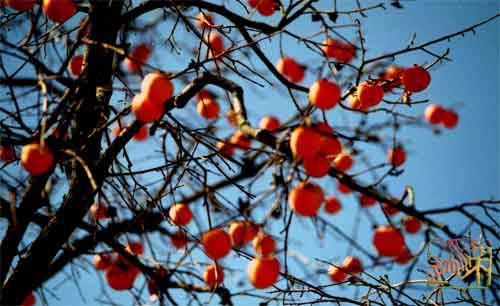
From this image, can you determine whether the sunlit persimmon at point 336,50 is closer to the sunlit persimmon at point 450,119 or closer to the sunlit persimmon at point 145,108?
the sunlit persimmon at point 145,108

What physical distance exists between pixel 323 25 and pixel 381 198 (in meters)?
1.23

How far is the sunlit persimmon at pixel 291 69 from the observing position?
3.12 m

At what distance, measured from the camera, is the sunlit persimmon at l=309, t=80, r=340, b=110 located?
1.75 m

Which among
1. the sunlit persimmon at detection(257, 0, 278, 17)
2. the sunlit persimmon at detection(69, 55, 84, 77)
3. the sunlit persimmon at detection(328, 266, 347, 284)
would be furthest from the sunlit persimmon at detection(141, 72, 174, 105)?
the sunlit persimmon at detection(328, 266, 347, 284)

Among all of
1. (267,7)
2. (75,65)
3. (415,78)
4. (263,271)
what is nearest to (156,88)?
(263,271)

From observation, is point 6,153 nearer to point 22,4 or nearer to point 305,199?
point 22,4

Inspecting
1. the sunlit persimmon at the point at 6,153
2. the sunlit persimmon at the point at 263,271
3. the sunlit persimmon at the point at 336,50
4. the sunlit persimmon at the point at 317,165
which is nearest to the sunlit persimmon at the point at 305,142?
the sunlit persimmon at the point at 317,165

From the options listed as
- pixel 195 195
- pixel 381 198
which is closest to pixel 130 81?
pixel 195 195

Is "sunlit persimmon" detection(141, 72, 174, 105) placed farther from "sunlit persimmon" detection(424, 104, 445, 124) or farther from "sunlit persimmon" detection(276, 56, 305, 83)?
"sunlit persimmon" detection(424, 104, 445, 124)

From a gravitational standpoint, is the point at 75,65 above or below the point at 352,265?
above

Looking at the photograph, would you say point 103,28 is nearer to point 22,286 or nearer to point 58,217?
point 58,217

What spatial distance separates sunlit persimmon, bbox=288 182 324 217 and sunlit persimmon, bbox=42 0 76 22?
61.2 inches

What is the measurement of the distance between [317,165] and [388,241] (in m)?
0.81

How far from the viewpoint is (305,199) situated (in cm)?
162
